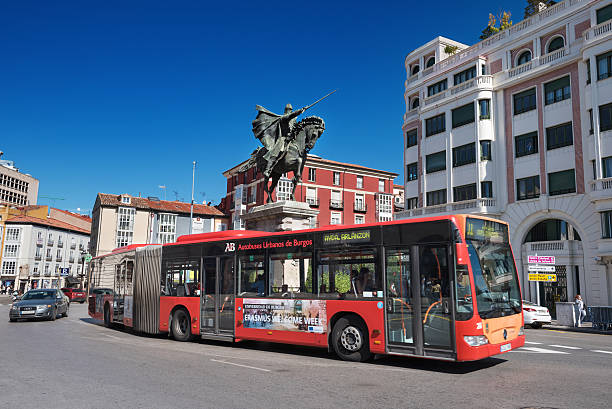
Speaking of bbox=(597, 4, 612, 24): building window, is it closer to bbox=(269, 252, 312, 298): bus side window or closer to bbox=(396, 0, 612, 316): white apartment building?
bbox=(396, 0, 612, 316): white apartment building

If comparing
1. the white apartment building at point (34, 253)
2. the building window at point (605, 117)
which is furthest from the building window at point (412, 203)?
the white apartment building at point (34, 253)

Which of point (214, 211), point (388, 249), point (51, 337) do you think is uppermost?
point (214, 211)

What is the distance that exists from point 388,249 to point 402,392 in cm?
324

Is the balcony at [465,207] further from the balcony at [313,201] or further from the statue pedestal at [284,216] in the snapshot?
the balcony at [313,201]

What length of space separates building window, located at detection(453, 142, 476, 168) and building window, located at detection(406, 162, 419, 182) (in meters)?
4.20

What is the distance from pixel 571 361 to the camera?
33.8 feet

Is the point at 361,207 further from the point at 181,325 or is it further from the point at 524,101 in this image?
the point at 181,325

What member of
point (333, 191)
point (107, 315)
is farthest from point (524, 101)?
point (333, 191)

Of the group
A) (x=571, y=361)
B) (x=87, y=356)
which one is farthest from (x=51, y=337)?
(x=571, y=361)

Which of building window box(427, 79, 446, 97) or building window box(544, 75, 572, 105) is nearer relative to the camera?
building window box(544, 75, 572, 105)

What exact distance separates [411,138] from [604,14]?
50.4 ft

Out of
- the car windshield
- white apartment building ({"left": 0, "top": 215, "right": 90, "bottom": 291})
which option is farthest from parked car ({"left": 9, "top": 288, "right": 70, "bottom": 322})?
white apartment building ({"left": 0, "top": 215, "right": 90, "bottom": 291})

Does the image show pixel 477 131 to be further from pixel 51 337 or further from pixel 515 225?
pixel 51 337

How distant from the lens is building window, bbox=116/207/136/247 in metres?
65.6
